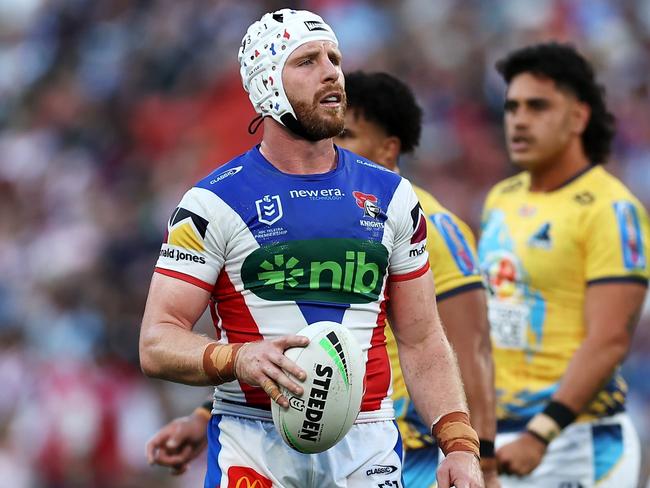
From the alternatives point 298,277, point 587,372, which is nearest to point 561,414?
point 587,372

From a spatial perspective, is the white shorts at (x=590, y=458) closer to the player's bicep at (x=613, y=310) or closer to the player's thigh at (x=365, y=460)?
the player's bicep at (x=613, y=310)

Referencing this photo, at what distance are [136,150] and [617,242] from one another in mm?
8875

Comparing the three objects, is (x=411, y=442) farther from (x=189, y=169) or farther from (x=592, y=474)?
(x=189, y=169)

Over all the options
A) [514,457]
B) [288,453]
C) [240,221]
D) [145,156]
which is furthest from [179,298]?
[145,156]

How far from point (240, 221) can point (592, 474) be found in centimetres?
331

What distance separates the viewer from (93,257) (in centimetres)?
1332

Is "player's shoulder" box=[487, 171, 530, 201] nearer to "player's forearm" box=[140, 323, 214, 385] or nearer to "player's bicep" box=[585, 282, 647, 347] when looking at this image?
"player's bicep" box=[585, 282, 647, 347]

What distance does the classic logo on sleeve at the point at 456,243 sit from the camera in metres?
6.08

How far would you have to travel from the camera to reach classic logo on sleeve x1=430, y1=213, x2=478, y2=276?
6.08 meters

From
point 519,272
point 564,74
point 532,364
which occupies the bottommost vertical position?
point 532,364

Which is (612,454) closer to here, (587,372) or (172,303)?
(587,372)

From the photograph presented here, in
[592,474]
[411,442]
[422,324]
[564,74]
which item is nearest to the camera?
[422,324]

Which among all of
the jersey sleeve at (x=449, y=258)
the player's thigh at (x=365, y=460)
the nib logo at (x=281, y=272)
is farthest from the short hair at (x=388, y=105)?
the player's thigh at (x=365, y=460)

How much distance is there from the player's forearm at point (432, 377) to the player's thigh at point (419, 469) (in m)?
1.53
